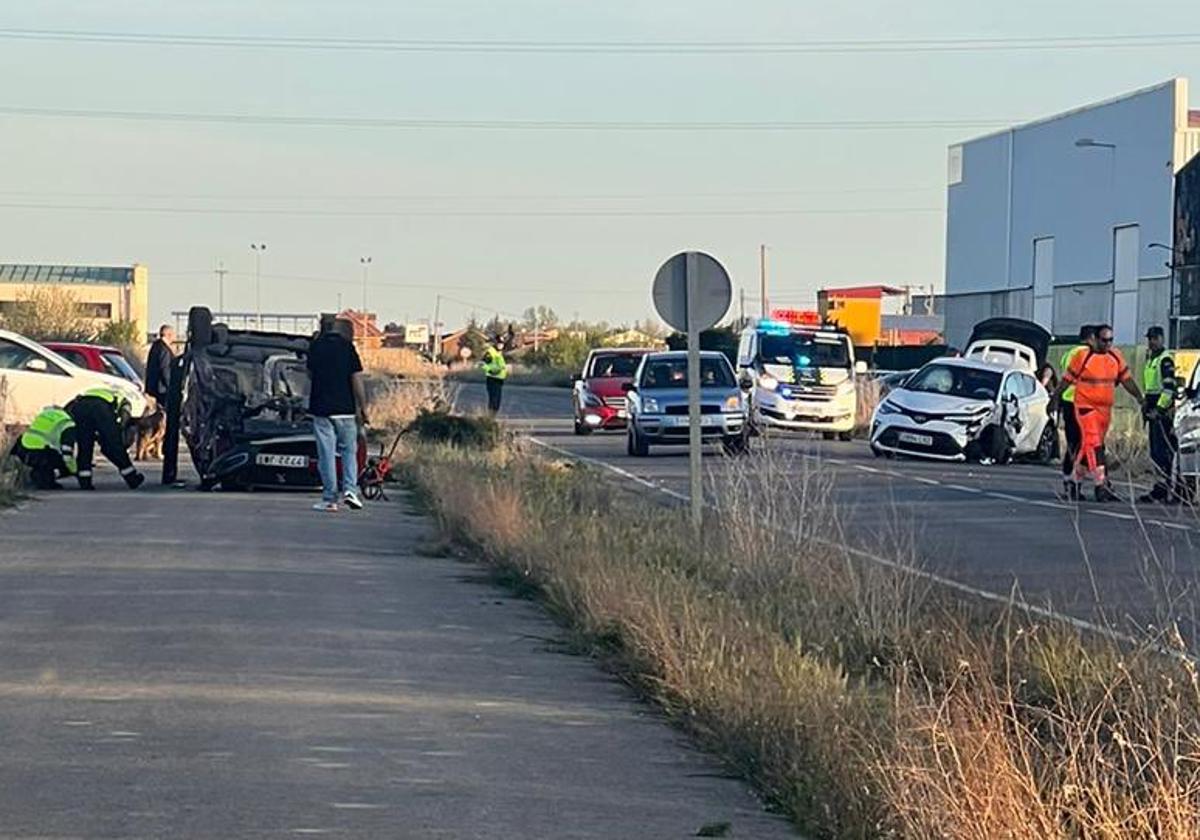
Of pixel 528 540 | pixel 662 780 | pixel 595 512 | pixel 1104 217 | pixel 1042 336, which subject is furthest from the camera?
pixel 1104 217

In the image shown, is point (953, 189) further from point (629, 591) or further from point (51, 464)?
point (629, 591)

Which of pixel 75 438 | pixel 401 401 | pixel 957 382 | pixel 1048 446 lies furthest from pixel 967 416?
pixel 75 438

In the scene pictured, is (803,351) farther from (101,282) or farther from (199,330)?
(101,282)

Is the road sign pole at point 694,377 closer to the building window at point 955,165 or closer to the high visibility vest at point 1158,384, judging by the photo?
the high visibility vest at point 1158,384

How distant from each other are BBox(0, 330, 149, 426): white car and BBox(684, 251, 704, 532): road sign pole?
42.4 feet

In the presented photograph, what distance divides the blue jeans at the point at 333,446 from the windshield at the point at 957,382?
14301 millimetres

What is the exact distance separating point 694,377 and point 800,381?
22659 mm

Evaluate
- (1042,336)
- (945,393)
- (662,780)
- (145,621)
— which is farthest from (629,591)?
(1042,336)

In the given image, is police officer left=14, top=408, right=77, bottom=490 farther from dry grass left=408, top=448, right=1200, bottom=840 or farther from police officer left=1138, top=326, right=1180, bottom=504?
police officer left=1138, top=326, right=1180, bottom=504

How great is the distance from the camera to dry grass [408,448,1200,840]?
6.25 metres

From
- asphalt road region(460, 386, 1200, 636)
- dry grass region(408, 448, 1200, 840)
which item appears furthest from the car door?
dry grass region(408, 448, 1200, 840)

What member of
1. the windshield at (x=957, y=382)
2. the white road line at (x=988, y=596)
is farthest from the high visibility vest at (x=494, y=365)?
the white road line at (x=988, y=596)

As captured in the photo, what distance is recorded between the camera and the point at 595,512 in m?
16.8

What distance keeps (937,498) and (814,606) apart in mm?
12409
